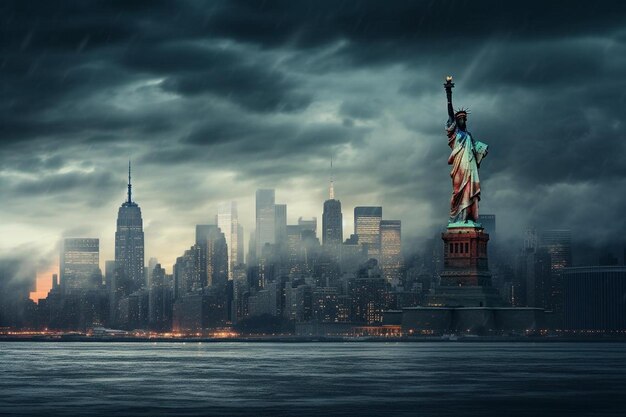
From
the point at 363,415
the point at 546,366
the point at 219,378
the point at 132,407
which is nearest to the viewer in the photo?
the point at 363,415

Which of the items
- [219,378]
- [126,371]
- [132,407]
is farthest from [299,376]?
[132,407]

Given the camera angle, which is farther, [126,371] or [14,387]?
[126,371]

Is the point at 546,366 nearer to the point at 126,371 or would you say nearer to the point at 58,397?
the point at 126,371

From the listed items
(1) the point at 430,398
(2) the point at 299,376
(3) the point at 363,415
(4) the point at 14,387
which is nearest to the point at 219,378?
(2) the point at 299,376

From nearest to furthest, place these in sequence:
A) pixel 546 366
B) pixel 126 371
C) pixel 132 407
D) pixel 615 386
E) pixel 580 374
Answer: pixel 132 407 < pixel 615 386 < pixel 580 374 < pixel 126 371 < pixel 546 366

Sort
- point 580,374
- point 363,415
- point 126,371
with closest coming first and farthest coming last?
point 363,415 < point 580,374 < point 126,371

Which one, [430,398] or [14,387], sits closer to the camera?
[430,398]

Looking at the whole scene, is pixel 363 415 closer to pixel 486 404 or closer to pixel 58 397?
pixel 486 404

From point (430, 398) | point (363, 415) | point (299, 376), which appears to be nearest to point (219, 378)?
point (299, 376)

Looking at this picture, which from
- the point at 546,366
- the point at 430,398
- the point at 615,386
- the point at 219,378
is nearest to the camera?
the point at 430,398
